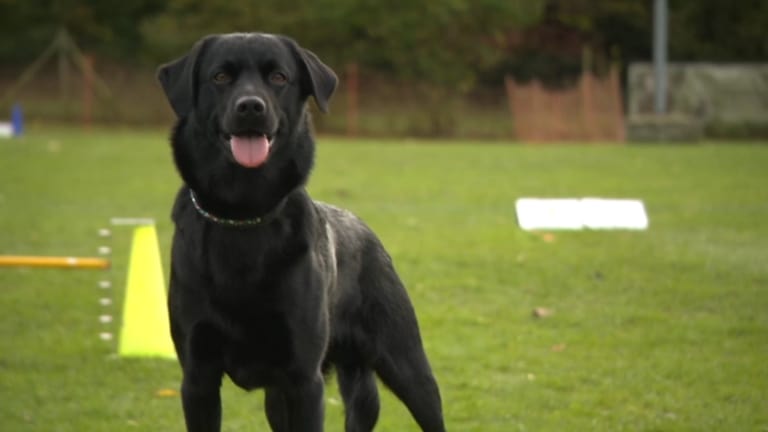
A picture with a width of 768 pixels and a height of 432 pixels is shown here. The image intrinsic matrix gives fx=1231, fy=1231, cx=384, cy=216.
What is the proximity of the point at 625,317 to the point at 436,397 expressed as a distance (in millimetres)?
4117

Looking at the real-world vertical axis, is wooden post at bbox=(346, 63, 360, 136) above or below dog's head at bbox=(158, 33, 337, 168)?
below

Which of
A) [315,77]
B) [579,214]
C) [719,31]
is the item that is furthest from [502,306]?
[719,31]

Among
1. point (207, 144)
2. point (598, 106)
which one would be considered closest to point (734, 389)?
point (207, 144)

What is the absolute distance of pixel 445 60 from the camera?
4044 cm

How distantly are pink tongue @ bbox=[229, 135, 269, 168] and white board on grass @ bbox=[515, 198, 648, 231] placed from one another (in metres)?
5.32

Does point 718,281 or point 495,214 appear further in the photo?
point 495,214

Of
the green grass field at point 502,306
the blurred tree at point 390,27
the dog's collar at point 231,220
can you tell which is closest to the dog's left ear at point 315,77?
the dog's collar at point 231,220

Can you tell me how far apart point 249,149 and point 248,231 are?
0.34m

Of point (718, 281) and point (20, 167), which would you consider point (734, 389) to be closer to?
point (718, 281)

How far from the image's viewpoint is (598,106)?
112 feet

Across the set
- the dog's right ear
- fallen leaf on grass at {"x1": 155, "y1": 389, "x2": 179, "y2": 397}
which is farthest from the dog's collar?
fallen leaf on grass at {"x1": 155, "y1": 389, "x2": 179, "y2": 397}

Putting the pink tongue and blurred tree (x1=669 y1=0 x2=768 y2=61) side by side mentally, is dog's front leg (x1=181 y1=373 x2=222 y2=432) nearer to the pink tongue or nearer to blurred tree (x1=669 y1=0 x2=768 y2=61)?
the pink tongue

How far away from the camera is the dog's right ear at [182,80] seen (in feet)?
15.7

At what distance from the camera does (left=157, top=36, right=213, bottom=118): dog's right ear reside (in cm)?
480
